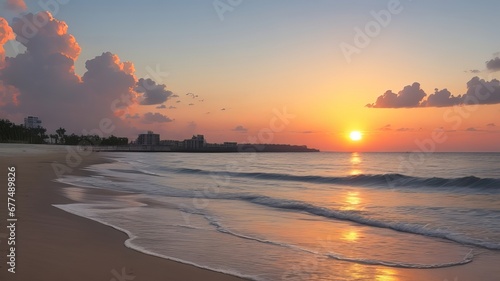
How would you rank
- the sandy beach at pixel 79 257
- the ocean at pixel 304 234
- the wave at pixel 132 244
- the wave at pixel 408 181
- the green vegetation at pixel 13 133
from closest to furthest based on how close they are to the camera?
the sandy beach at pixel 79 257 < the wave at pixel 132 244 < the ocean at pixel 304 234 < the wave at pixel 408 181 < the green vegetation at pixel 13 133

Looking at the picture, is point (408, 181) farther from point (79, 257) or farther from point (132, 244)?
point (79, 257)

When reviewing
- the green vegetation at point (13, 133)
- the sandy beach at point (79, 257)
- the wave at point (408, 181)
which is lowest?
the wave at point (408, 181)

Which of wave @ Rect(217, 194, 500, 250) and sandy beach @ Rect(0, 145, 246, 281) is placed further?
wave @ Rect(217, 194, 500, 250)

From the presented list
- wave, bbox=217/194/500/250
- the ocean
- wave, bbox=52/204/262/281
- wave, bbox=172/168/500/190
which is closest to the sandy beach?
wave, bbox=52/204/262/281

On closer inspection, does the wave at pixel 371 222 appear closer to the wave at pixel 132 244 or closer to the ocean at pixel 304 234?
the ocean at pixel 304 234

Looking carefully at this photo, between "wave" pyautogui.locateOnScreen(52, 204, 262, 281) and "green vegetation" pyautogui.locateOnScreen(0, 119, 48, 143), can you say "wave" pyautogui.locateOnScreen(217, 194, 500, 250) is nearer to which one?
"wave" pyautogui.locateOnScreen(52, 204, 262, 281)

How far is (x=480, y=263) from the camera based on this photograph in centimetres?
880

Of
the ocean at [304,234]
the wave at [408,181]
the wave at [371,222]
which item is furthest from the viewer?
the wave at [408,181]

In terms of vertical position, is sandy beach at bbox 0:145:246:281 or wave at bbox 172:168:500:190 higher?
sandy beach at bbox 0:145:246:281

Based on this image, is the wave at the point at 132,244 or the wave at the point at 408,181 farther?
the wave at the point at 408,181

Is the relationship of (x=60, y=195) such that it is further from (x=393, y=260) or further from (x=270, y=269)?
(x=393, y=260)

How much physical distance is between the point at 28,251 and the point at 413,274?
6.95 meters

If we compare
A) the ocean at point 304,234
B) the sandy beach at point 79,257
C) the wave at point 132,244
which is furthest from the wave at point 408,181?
the sandy beach at point 79,257

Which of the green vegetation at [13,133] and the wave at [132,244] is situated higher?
the green vegetation at [13,133]
